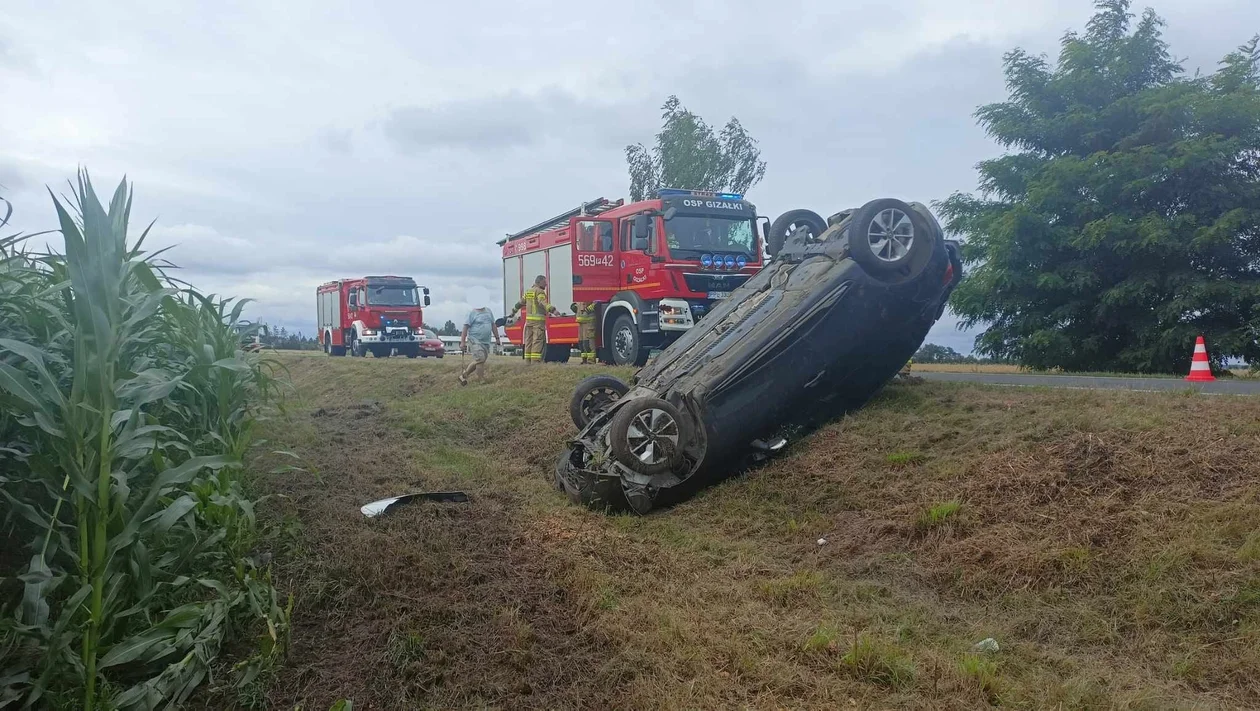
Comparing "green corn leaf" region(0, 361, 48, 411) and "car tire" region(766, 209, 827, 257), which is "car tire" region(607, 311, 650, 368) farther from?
"green corn leaf" region(0, 361, 48, 411)

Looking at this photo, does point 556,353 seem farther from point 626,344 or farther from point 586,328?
point 626,344

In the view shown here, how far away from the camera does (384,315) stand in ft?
82.7

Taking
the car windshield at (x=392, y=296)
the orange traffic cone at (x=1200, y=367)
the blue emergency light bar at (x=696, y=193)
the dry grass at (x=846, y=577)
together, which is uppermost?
the blue emergency light bar at (x=696, y=193)

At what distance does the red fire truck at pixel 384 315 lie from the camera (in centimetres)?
2520

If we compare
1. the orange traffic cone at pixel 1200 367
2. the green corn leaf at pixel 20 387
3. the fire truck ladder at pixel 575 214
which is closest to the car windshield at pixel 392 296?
the fire truck ladder at pixel 575 214

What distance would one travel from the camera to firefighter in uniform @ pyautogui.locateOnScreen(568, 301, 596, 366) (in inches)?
561

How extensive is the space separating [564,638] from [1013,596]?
2426 millimetres

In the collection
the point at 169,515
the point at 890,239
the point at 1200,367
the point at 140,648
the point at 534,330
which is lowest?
the point at 140,648

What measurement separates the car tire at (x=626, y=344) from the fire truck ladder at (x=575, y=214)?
2772 mm

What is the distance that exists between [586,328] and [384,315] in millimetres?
12822

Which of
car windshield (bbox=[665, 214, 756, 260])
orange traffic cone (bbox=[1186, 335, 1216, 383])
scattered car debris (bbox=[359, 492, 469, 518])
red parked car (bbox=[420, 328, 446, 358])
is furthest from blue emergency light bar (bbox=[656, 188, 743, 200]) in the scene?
red parked car (bbox=[420, 328, 446, 358])

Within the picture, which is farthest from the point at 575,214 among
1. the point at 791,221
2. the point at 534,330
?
the point at 791,221

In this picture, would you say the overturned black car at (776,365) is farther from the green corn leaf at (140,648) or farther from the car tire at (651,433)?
the green corn leaf at (140,648)

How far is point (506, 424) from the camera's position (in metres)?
10.2
